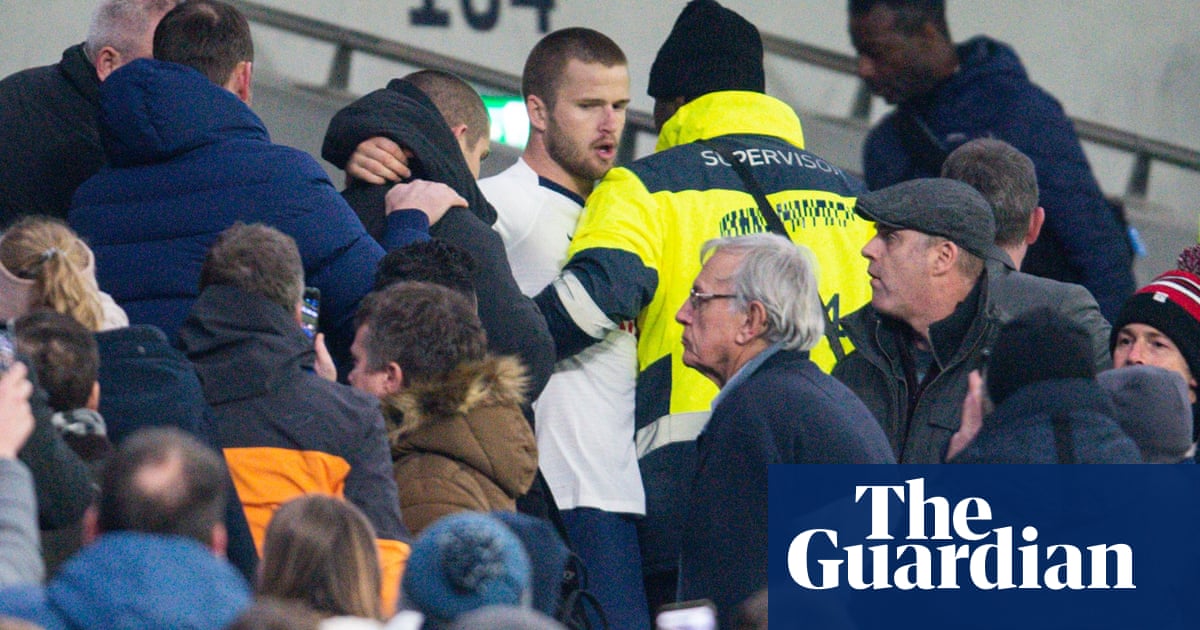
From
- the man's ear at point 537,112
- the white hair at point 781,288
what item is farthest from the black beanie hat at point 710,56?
the white hair at point 781,288

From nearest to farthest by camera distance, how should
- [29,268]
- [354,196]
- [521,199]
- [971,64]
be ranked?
1. [29,268]
2. [354,196]
3. [521,199]
4. [971,64]

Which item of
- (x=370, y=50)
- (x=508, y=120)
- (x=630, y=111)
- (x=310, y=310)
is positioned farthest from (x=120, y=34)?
(x=630, y=111)

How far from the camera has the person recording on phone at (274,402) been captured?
169 inches

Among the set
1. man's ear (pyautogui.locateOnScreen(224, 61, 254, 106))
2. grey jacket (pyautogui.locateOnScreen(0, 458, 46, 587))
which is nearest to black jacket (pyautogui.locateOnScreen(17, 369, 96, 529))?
grey jacket (pyautogui.locateOnScreen(0, 458, 46, 587))

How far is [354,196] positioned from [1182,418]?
178 centimetres

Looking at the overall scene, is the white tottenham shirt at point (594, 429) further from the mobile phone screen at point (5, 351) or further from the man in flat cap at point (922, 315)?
the mobile phone screen at point (5, 351)

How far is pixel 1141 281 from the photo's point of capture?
841cm

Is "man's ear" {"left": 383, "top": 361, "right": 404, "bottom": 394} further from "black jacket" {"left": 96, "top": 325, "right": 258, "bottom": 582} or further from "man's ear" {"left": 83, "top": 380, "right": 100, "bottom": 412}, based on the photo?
"man's ear" {"left": 83, "top": 380, "right": 100, "bottom": 412}

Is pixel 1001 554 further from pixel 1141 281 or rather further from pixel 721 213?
pixel 1141 281

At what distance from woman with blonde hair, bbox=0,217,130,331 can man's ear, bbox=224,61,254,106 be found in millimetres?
772

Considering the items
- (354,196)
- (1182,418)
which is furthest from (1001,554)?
(354,196)

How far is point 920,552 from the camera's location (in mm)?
4488

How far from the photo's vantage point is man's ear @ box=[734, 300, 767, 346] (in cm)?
473

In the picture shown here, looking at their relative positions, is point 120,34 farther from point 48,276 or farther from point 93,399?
point 93,399
